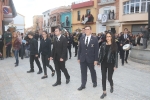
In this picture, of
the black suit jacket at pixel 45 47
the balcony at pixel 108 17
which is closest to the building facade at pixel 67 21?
the balcony at pixel 108 17

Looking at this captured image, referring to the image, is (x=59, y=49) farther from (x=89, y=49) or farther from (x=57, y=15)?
(x=57, y=15)

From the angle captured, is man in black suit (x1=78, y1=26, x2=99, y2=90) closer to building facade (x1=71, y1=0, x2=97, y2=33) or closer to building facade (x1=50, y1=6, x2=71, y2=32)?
building facade (x1=71, y1=0, x2=97, y2=33)

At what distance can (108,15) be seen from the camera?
1163 inches

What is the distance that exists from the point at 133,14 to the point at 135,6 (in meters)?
1.08

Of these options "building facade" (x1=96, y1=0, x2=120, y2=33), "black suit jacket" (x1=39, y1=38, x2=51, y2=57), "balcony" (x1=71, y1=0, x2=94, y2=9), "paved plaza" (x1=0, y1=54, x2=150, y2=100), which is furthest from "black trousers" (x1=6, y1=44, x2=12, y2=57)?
"balcony" (x1=71, y1=0, x2=94, y2=9)

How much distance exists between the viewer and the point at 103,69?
5227 mm

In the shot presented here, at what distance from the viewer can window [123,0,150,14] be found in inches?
949

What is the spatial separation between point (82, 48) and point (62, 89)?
1.38m

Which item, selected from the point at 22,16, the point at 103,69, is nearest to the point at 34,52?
the point at 103,69

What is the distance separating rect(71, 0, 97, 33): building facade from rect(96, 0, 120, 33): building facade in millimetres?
1245

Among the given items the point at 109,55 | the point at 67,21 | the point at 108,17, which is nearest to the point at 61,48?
the point at 109,55

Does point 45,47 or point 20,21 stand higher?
point 20,21

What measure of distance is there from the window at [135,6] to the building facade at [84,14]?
677 centimetres

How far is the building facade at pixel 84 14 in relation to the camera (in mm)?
32719
